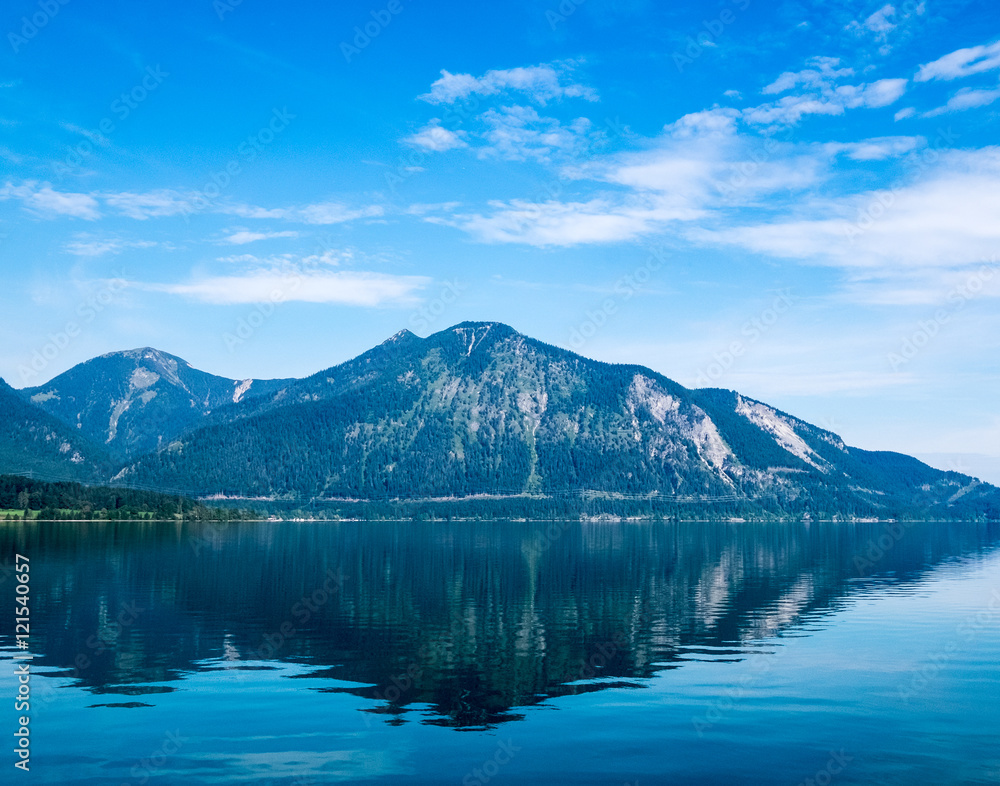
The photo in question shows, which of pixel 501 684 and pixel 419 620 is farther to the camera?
pixel 419 620

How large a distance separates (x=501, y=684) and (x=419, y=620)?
91.2 feet

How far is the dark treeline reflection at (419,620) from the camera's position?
2143 inches

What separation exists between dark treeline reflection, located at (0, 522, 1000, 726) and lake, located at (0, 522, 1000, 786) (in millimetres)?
368

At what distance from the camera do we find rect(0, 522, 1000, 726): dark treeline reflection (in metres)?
54.4

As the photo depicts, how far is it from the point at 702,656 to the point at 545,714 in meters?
21.3

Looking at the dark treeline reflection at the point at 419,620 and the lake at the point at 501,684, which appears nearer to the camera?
the lake at the point at 501,684

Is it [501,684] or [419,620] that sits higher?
[501,684]

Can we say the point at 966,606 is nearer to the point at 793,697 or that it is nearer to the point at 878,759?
the point at 793,697

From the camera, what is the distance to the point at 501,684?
52781mm

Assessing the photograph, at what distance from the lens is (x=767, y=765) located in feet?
126

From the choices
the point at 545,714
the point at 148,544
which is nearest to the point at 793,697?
the point at 545,714

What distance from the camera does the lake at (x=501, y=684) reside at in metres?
38.0

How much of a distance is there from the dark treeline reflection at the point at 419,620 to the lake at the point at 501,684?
37 cm

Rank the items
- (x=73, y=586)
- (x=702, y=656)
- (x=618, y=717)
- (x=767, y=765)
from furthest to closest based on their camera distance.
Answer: (x=73, y=586), (x=702, y=656), (x=618, y=717), (x=767, y=765)
